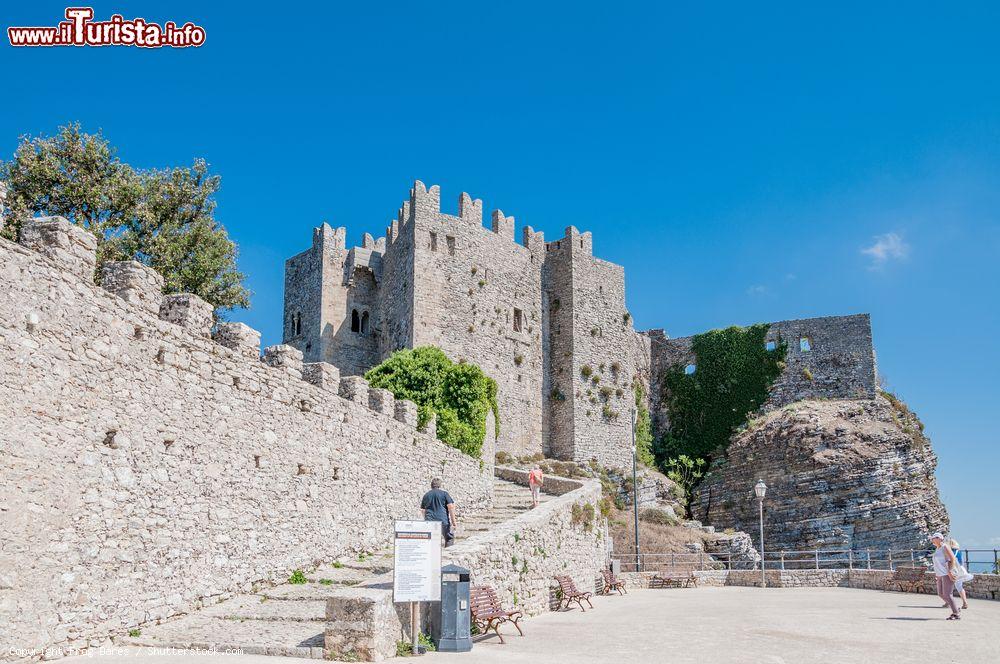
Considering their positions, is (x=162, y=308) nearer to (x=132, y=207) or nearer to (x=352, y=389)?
(x=352, y=389)

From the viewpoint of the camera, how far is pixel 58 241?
9672 mm

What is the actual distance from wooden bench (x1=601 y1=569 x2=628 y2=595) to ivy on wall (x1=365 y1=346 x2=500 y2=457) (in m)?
7.37

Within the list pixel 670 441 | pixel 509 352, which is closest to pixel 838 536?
pixel 670 441

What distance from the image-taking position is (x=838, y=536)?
124 feet

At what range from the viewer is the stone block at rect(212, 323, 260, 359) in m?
13.1

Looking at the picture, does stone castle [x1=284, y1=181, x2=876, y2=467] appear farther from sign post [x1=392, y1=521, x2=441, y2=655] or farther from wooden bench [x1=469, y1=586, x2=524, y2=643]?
sign post [x1=392, y1=521, x2=441, y2=655]

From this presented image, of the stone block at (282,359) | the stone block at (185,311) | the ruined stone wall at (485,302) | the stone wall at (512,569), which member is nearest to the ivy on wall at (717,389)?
the ruined stone wall at (485,302)

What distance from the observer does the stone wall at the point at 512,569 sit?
9.62 meters

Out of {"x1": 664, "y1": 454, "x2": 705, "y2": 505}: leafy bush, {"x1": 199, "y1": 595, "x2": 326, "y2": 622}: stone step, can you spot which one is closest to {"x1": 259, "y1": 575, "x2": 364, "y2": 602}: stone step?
{"x1": 199, "y1": 595, "x2": 326, "y2": 622}: stone step

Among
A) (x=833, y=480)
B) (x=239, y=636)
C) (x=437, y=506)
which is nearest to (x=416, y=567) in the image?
(x=239, y=636)

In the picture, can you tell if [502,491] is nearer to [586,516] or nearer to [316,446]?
[586,516]

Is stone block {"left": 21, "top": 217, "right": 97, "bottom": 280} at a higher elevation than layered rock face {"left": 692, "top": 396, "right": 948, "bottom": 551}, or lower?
higher

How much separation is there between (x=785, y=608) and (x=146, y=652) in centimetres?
1209

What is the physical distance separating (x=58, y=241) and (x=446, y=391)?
20.3 meters
